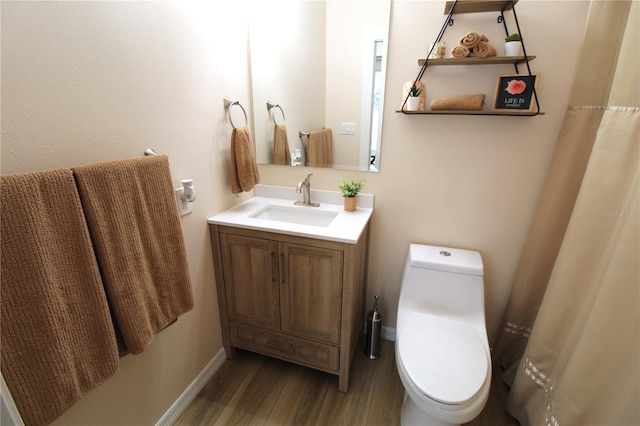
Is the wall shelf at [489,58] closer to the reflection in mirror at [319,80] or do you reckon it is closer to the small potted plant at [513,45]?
the small potted plant at [513,45]

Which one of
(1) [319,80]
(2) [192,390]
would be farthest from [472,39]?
(2) [192,390]

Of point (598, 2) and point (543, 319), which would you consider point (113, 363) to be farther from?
point (598, 2)

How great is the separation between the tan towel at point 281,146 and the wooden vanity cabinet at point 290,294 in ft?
1.96

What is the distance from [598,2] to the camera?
1.21 meters

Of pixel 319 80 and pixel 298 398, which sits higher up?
pixel 319 80

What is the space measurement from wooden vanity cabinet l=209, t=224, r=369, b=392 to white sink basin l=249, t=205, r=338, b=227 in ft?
0.85

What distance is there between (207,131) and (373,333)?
152cm

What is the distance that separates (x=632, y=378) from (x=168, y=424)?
185 centimetres

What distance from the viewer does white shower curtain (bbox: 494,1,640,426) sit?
912 millimetres

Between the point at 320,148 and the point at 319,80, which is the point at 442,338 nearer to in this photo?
the point at 320,148

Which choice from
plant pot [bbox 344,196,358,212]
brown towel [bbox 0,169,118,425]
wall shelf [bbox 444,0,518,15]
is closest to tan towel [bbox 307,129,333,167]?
plant pot [bbox 344,196,358,212]

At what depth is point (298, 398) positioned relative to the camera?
5.29 ft

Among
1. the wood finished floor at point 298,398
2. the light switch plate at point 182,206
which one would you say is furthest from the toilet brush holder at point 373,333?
the light switch plate at point 182,206

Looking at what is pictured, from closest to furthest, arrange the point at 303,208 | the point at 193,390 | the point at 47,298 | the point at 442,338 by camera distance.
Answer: the point at 47,298 < the point at 442,338 < the point at 193,390 < the point at 303,208
